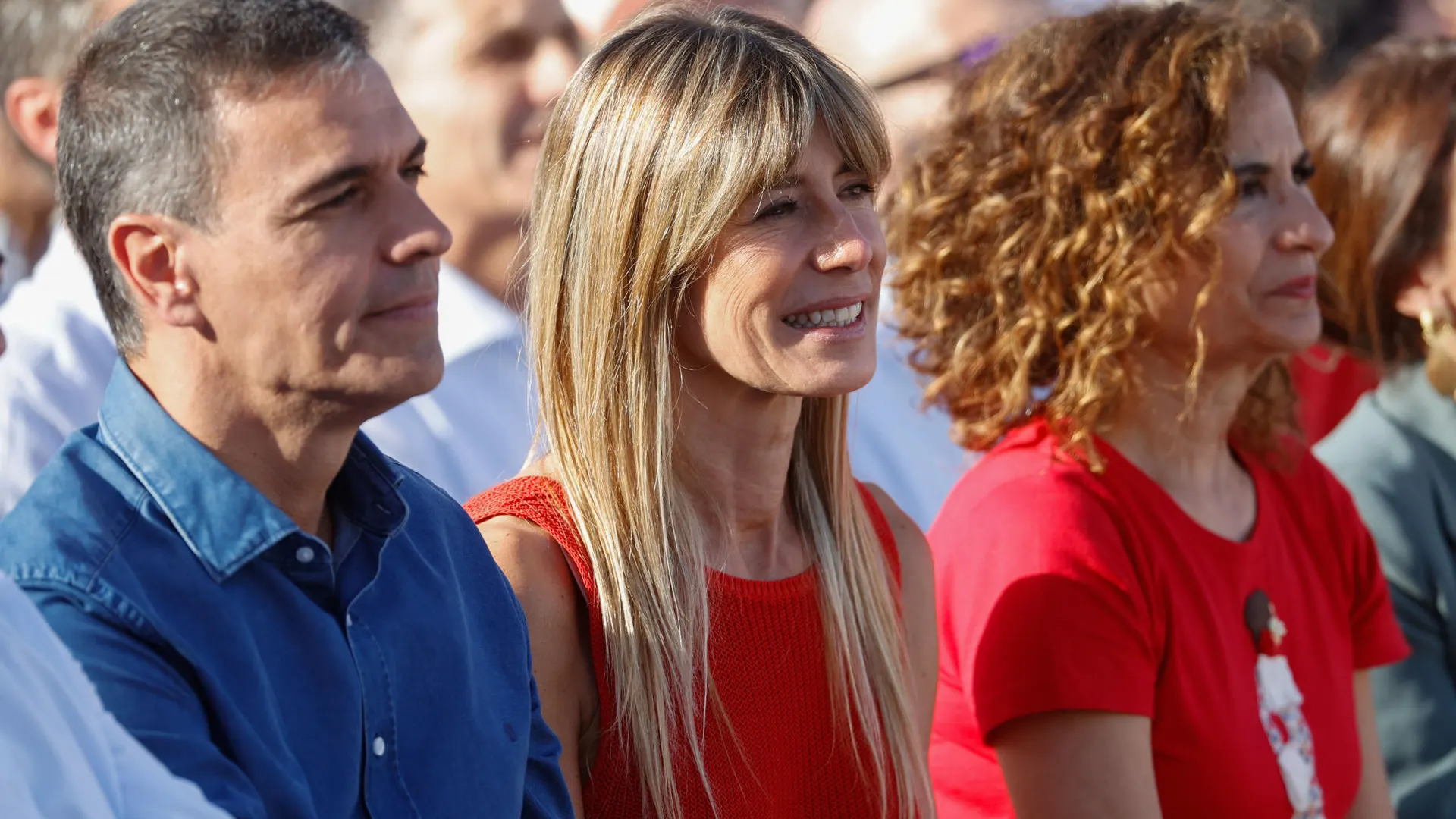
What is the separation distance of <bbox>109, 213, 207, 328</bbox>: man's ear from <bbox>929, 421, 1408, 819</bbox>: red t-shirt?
1.39 metres

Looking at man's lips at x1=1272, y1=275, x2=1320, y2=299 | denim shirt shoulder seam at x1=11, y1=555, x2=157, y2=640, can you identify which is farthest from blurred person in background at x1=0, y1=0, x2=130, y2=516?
man's lips at x1=1272, y1=275, x2=1320, y2=299

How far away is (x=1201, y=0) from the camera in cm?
349

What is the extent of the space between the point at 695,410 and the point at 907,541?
1.75 ft

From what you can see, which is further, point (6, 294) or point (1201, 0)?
point (6, 294)

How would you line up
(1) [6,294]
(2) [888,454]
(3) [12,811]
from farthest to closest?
(1) [6,294], (2) [888,454], (3) [12,811]

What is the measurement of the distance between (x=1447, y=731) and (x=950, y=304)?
1.38 metres

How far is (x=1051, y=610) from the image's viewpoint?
2568mm

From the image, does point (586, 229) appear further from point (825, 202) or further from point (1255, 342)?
point (1255, 342)

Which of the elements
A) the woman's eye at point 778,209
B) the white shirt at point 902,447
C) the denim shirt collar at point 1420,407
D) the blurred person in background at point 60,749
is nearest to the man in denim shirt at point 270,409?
the blurred person in background at point 60,749

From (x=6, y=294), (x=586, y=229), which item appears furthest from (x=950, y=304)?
(x=6, y=294)

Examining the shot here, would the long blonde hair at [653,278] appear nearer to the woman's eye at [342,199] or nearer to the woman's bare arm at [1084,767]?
the woman's bare arm at [1084,767]

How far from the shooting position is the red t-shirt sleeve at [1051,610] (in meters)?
2.54

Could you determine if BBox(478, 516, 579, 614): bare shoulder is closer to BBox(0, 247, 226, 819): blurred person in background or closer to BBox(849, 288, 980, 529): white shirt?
BBox(0, 247, 226, 819): blurred person in background

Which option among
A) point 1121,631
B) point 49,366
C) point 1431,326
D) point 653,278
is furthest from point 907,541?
point 1431,326
